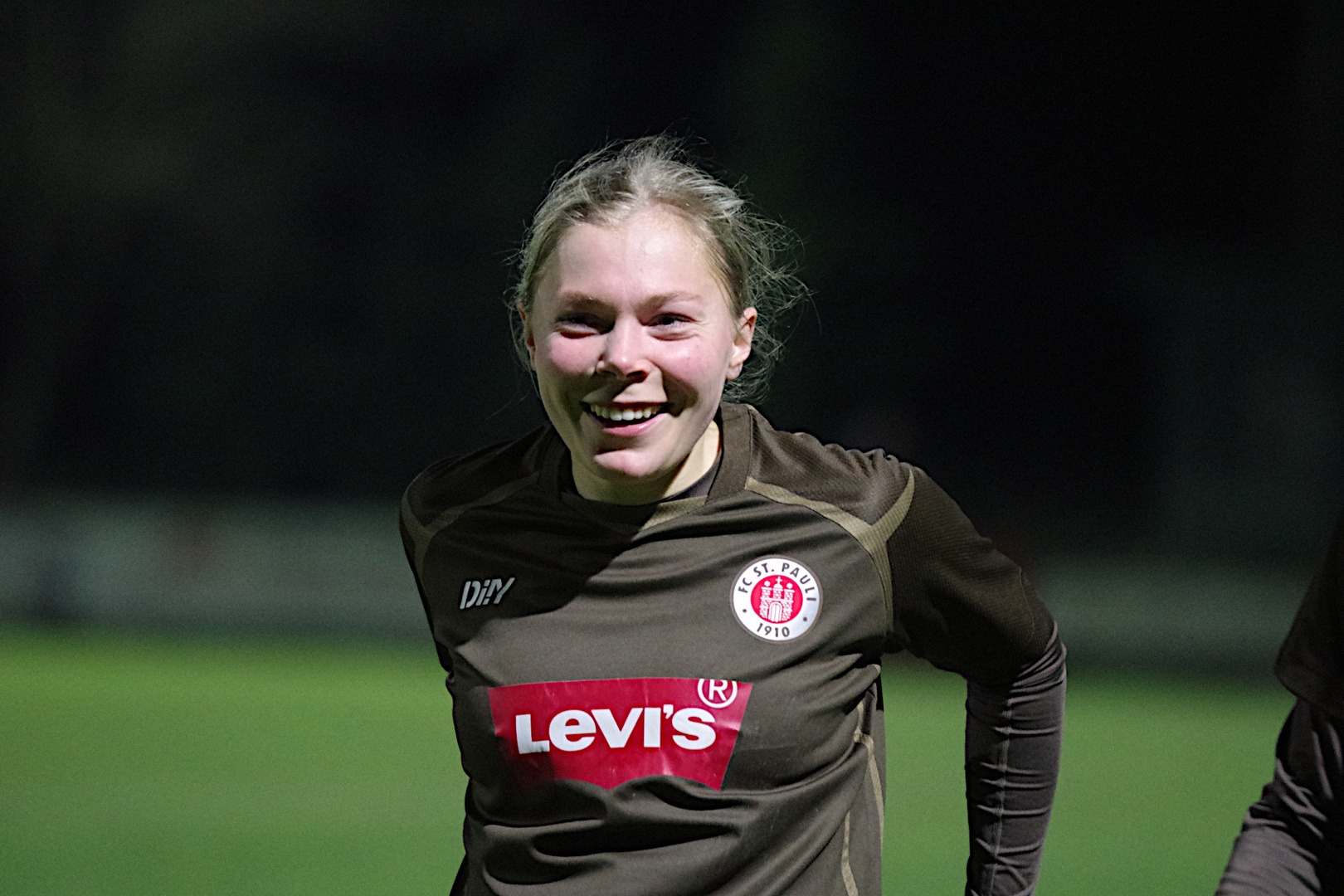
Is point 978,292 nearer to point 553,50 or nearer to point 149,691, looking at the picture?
point 553,50

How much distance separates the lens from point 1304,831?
1865 mm

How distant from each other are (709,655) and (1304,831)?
2.60 ft

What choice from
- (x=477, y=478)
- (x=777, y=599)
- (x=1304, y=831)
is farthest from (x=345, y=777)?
(x=1304, y=831)

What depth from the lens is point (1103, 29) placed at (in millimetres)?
20000

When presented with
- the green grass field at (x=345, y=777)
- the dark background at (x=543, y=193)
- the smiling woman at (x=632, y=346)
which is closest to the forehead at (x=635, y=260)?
the smiling woman at (x=632, y=346)

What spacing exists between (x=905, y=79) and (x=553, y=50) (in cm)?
420

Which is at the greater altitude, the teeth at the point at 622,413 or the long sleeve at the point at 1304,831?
the teeth at the point at 622,413

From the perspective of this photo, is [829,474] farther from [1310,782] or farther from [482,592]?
[1310,782]

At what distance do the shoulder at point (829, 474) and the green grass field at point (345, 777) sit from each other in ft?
12.3

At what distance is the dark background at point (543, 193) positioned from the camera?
60.8 ft

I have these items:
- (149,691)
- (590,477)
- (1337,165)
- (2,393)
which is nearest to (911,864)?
(590,477)

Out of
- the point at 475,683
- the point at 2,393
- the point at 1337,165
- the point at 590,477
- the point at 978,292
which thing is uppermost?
the point at 590,477

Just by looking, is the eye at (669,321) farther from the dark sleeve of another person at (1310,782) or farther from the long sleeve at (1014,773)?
the dark sleeve of another person at (1310,782)

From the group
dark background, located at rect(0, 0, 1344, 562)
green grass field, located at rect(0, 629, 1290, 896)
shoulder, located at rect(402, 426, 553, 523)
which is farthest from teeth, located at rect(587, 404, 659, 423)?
dark background, located at rect(0, 0, 1344, 562)
